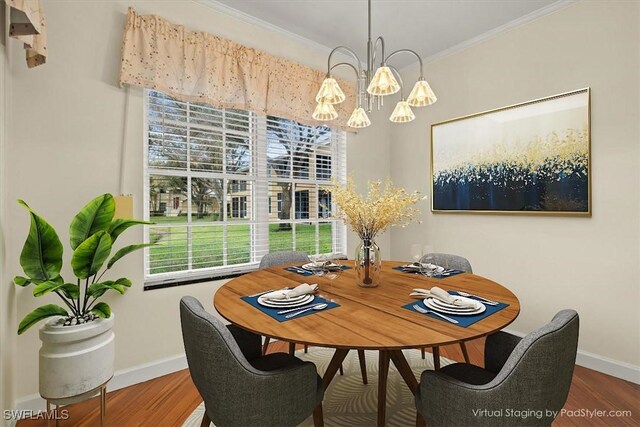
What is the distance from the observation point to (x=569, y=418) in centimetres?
185

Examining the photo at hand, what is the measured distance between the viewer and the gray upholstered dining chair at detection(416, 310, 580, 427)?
1.00 m

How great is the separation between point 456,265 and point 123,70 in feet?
8.98

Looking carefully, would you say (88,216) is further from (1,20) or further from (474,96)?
(474,96)

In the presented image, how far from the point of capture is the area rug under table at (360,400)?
6.03ft

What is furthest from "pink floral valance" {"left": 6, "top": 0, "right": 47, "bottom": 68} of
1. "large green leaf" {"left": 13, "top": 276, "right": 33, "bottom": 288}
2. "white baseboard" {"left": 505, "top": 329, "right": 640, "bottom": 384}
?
"white baseboard" {"left": 505, "top": 329, "right": 640, "bottom": 384}

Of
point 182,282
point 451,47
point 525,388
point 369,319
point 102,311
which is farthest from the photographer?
point 451,47

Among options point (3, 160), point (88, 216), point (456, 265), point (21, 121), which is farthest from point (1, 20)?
point (456, 265)

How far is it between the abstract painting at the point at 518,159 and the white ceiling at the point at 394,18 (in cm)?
79

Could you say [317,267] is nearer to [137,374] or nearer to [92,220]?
[92,220]

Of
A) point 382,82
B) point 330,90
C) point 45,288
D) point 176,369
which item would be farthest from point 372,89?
point 176,369

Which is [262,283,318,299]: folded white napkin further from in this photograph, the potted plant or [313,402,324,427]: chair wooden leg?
the potted plant

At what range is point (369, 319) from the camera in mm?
1270

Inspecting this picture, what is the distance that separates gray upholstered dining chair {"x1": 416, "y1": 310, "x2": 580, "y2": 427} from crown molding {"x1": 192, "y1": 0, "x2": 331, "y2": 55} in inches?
Answer: 119

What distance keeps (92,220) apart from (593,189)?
3.46 meters
